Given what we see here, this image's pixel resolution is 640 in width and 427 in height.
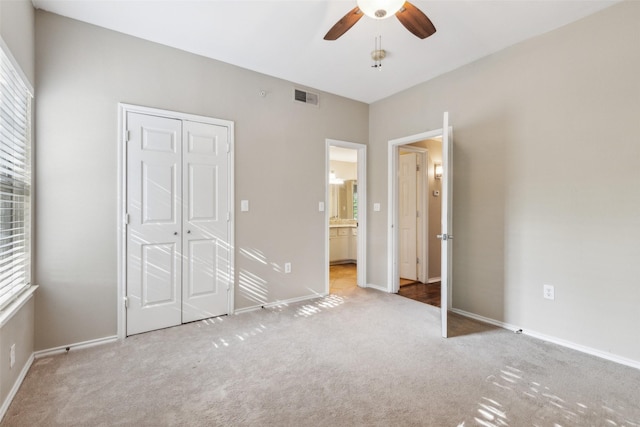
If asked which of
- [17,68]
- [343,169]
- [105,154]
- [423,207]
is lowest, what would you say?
[423,207]

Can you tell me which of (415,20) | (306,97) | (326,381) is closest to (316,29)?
(415,20)

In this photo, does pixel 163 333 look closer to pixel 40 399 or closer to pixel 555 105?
pixel 40 399

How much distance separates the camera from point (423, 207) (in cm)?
476

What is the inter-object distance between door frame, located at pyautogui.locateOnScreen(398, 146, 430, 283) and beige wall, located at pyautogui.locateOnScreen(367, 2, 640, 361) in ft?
4.21

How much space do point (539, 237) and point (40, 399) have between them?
389 centimetres

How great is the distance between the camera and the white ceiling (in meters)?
2.35

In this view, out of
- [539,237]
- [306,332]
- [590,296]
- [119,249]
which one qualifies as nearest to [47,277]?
[119,249]

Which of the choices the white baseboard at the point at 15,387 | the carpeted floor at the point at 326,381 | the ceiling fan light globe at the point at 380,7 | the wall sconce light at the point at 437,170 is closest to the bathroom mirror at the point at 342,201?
the wall sconce light at the point at 437,170

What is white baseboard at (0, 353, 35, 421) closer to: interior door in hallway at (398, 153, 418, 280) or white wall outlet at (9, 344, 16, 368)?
white wall outlet at (9, 344, 16, 368)

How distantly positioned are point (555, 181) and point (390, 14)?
6.64 feet

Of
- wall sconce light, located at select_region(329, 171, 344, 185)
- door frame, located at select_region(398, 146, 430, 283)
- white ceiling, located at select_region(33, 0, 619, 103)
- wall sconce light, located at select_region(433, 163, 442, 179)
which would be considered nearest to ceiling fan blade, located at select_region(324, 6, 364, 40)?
white ceiling, located at select_region(33, 0, 619, 103)

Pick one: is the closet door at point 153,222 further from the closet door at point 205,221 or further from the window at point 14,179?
the window at point 14,179

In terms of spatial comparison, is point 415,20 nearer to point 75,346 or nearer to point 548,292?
point 548,292

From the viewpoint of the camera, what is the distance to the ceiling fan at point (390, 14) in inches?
72.2
